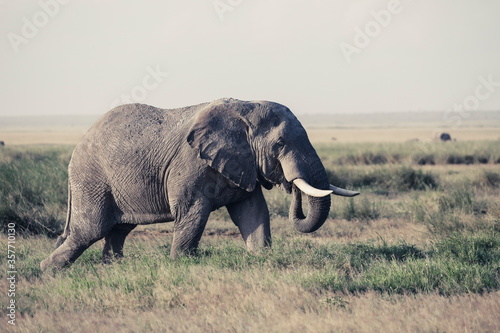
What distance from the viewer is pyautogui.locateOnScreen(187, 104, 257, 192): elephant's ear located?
8.32 meters

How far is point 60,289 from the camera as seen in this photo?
7398 millimetres

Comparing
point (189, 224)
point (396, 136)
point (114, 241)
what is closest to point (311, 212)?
point (189, 224)

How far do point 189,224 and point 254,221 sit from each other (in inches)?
31.4

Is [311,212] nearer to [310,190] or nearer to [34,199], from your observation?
[310,190]

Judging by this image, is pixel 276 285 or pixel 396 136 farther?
pixel 396 136

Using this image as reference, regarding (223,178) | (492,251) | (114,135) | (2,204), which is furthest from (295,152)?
(2,204)

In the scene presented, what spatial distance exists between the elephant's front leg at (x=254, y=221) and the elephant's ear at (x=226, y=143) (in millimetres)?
391

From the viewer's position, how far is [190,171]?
8383 mm

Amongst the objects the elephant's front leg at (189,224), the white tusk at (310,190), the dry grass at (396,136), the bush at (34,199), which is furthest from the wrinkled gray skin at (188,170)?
the dry grass at (396,136)

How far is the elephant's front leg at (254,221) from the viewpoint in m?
8.66

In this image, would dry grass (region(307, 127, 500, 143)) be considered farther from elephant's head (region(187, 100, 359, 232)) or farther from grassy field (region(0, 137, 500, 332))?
elephant's head (region(187, 100, 359, 232))

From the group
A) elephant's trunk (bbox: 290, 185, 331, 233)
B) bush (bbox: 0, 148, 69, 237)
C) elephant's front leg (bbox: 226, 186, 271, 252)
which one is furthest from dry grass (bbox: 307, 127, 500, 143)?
elephant's front leg (bbox: 226, 186, 271, 252)

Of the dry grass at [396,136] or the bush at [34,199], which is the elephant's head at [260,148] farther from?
the dry grass at [396,136]

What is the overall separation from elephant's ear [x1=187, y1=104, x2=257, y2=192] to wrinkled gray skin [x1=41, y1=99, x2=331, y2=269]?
1 cm
